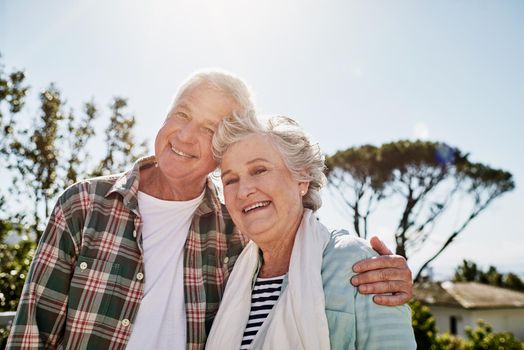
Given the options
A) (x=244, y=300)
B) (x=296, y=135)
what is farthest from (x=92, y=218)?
(x=296, y=135)

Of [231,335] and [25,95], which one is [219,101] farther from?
[25,95]

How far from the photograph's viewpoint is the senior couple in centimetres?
189

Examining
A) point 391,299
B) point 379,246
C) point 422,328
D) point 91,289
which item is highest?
point 379,246

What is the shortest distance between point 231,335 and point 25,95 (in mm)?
10640

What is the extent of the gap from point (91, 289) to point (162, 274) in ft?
1.32

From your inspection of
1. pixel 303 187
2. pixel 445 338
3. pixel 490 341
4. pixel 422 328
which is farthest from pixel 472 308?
pixel 303 187

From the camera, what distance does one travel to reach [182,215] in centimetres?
266

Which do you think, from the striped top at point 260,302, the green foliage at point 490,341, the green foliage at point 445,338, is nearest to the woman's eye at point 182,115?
the striped top at point 260,302

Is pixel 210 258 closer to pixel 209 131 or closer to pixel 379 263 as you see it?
pixel 209 131

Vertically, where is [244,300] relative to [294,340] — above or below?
above

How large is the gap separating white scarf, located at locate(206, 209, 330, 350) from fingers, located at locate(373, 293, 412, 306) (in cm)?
26

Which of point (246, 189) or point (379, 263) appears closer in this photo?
point (379, 263)

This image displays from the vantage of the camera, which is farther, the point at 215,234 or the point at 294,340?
the point at 215,234

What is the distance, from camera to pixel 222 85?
8.60 feet
